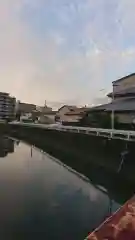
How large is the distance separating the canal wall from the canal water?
1811mm

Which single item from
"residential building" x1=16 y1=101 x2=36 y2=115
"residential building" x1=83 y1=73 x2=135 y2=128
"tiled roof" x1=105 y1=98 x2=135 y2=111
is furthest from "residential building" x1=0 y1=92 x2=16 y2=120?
"tiled roof" x1=105 y1=98 x2=135 y2=111

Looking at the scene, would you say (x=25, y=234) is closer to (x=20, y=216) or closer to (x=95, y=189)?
(x=20, y=216)

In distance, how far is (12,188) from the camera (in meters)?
11.8

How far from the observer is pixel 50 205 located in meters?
9.63

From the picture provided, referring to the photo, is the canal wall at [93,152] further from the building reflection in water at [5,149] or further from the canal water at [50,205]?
the building reflection in water at [5,149]

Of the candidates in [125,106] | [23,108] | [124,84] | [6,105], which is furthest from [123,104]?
[23,108]

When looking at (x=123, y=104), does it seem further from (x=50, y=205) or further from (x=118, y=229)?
(x=118, y=229)

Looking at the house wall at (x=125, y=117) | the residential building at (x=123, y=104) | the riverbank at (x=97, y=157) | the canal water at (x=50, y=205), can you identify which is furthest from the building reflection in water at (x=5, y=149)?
the house wall at (x=125, y=117)

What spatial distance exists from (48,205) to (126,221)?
4717 millimetres

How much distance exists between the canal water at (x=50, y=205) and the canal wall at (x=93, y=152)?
1.81 m

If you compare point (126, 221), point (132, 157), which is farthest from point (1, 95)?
point (126, 221)

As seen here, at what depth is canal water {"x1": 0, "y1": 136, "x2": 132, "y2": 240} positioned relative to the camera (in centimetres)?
745

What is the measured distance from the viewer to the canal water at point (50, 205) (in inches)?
293

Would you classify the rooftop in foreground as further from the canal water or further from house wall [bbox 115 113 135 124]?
house wall [bbox 115 113 135 124]
